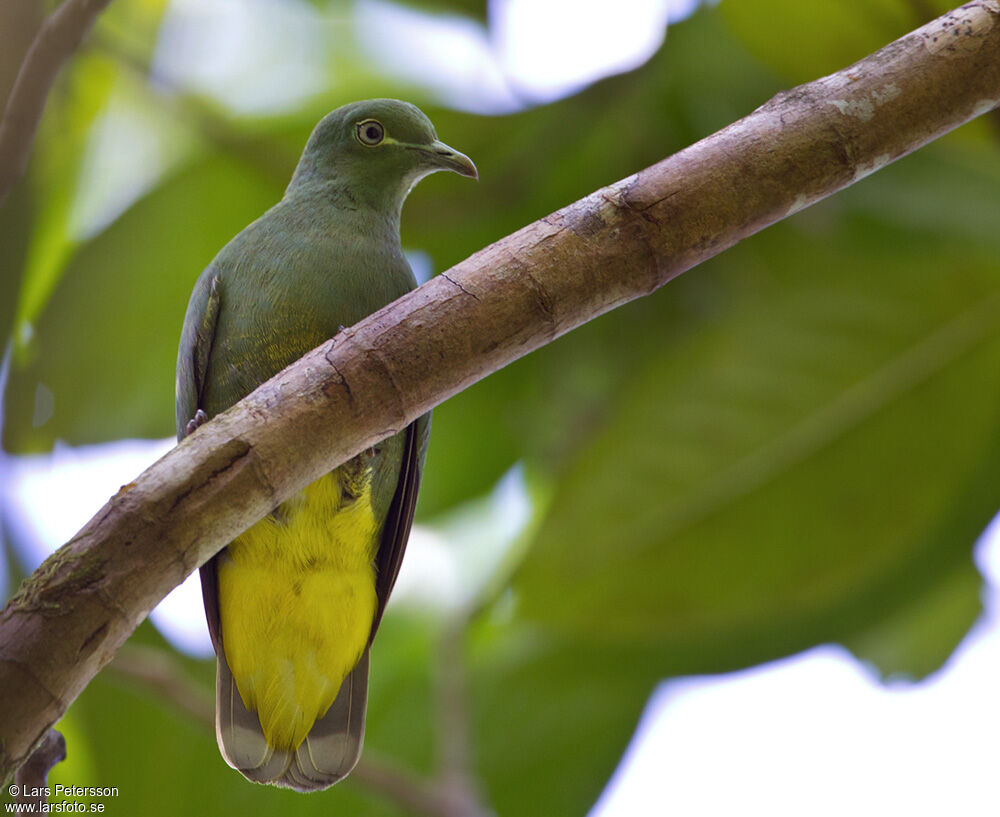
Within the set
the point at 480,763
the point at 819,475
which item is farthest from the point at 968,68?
the point at 480,763

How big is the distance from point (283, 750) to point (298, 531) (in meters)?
0.66

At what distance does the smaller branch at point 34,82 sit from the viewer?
2160mm

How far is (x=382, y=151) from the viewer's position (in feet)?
11.4

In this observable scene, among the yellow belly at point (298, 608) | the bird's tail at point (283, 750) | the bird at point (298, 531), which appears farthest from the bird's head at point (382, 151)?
the bird's tail at point (283, 750)

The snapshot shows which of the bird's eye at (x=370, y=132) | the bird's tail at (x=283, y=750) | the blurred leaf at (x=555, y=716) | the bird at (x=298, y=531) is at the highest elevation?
the bird's eye at (x=370, y=132)

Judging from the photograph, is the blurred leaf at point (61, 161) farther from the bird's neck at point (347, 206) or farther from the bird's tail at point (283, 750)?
the bird's tail at point (283, 750)

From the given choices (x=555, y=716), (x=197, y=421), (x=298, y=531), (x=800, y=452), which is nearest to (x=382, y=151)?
(x=197, y=421)

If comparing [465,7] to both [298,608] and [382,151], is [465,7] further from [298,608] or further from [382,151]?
[298,608]

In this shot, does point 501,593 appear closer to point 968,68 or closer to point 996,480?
point 996,480

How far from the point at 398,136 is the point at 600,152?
1044 mm

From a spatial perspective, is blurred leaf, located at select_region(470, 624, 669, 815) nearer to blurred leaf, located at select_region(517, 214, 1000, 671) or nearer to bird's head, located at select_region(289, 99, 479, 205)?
blurred leaf, located at select_region(517, 214, 1000, 671)

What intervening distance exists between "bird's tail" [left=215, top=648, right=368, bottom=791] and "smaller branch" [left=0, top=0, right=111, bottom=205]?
5.23 feet

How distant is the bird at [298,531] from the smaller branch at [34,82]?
2.94 feet

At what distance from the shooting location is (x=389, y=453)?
3.09 metres
